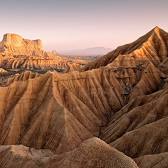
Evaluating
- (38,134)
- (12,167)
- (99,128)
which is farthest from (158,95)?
(12,167)

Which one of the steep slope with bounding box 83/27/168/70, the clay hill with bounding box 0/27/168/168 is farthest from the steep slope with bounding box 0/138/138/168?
the steep slope with bounding box 83/27/168/70

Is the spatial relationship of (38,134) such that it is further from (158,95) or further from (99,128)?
(158,95)

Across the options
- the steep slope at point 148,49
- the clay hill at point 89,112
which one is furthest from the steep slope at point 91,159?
the steep slope at point 148,49

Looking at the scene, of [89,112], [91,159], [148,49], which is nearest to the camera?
[91,159]

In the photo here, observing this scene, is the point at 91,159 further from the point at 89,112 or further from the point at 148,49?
the point at 148,49

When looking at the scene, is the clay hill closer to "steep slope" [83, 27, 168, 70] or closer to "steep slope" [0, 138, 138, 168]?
"steep slope" [83, 27, 168, 70]

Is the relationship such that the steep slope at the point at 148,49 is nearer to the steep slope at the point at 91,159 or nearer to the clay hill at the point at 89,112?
Result: the clay hill at the point at 89,112

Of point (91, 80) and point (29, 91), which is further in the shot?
point (91, 80)

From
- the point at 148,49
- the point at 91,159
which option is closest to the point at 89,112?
the point at 148,49
